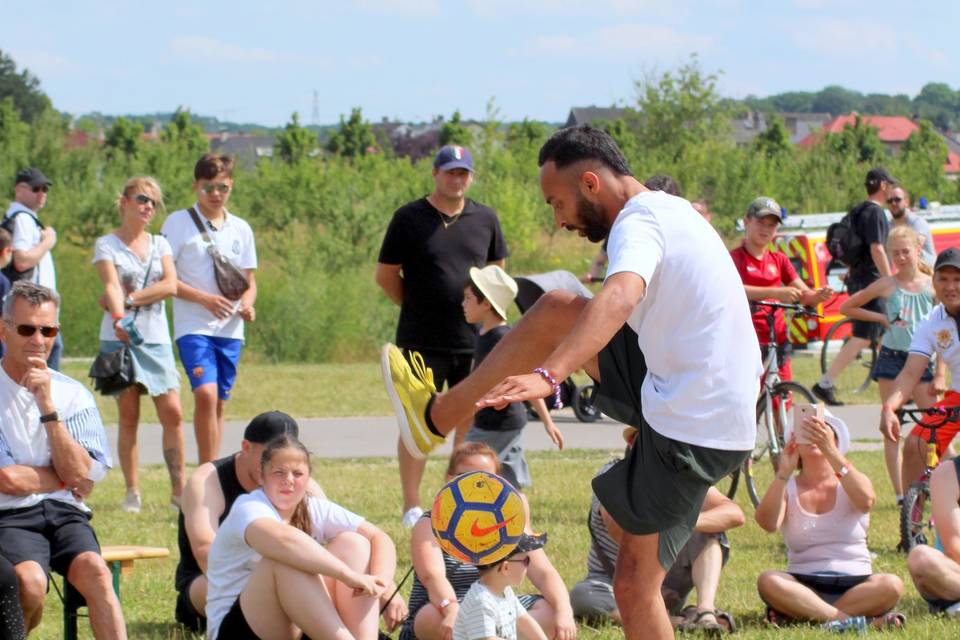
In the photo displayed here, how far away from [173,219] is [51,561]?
408 cm

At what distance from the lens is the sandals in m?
5.98

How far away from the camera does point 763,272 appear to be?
9.42 metres

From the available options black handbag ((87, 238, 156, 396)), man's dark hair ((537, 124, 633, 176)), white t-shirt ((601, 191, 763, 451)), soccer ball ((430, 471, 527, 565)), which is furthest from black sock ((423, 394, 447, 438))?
black handbag ((87, 238, 156, 396))

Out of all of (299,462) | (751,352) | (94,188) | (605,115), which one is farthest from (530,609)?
(605,115)

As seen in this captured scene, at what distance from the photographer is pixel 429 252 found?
342 inches

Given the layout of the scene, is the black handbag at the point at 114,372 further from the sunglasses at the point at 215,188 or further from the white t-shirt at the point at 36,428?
the white t-shirt at the point at 36,428

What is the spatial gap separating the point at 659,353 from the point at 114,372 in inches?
202

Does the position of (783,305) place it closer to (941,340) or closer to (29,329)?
(941,340)

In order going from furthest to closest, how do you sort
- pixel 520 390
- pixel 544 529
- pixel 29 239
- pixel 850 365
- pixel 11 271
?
pixel 850 365, pixel 29 239, pixel 11 271, pixel 544 529, pixel 520 390

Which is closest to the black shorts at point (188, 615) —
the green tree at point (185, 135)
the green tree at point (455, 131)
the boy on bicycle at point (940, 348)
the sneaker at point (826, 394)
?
the boy on bicycle at point (940, 348)

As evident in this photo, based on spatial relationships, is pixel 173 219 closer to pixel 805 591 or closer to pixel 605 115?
pixel 805 591

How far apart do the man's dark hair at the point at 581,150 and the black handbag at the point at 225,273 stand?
4.81 metres

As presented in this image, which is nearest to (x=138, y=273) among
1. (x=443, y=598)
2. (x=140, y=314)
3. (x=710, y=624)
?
(x=140, y=314)

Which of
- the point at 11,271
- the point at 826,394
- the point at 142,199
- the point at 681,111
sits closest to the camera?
the point at 142,199
